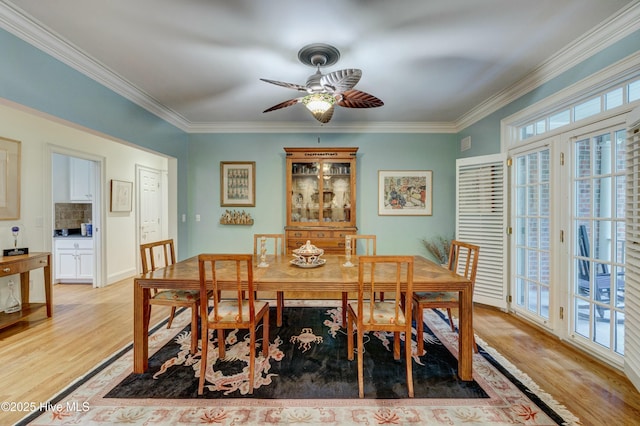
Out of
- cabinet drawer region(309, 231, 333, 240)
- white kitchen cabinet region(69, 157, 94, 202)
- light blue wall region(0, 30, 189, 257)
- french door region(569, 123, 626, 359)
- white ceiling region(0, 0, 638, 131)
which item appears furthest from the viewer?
white kitchen cabinet region(69, 157, 94, 202)

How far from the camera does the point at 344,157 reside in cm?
418

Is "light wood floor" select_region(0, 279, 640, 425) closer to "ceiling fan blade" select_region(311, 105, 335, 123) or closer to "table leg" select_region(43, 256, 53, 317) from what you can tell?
"table leg" select_region(43, 256, 53, 317)

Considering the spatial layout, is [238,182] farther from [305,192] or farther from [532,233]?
[532,233]

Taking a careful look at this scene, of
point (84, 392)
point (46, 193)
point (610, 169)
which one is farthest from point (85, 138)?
point (610, 169)

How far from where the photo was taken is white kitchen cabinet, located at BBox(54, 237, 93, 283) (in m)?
4.35

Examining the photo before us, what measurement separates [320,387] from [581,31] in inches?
128

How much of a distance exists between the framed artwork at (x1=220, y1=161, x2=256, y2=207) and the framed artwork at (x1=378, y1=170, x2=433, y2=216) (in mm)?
2048

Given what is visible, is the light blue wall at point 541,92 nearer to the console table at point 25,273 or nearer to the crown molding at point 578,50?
the crown molding at point 578,50

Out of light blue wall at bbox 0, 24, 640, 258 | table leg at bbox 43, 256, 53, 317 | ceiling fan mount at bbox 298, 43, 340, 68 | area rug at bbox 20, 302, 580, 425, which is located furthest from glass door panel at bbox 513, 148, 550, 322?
table leg at bbox 43, 256, 53, 317

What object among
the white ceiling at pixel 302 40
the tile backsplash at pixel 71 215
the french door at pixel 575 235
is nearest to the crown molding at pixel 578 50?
the white ceiling at pixel 302 40

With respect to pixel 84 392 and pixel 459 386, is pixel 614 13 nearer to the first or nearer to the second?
pixel 459 386

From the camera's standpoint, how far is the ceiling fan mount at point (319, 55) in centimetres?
228

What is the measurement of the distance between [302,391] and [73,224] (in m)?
5.21

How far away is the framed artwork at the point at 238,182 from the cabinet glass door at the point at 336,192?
1167 millimetres
